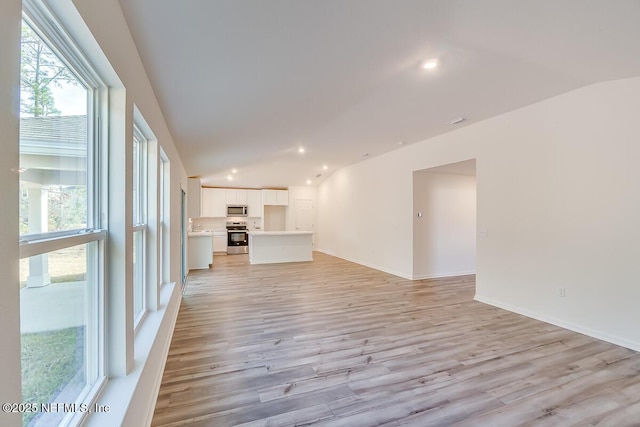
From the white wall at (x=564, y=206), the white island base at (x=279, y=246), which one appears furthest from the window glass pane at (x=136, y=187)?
the white island base at (x=279, y=246)

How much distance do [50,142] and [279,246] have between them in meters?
6.94

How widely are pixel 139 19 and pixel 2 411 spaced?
1.66 m

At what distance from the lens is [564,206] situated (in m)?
3.39

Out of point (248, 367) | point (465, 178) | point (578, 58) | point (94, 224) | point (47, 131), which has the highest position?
point (578, 58)

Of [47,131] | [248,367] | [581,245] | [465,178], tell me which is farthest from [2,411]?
[465,178]

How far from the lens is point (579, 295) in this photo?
3.26m

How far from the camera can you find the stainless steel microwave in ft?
32.1

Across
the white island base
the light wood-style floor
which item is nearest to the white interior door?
the white island base

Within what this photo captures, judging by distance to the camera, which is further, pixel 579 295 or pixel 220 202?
pixel 220 202

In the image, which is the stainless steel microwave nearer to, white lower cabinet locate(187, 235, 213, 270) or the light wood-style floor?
white lower cabinet locate(187, 235, 213, 270)

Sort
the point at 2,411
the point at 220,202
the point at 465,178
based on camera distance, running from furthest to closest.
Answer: the point at 220,202 < the point at 465,178 < the point at 2,411

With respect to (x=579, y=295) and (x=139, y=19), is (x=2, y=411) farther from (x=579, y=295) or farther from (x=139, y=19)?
(x=579, y=295)

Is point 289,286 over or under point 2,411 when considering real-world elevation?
under

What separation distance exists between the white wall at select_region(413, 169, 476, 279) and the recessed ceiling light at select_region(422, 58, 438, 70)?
297 centimetres
